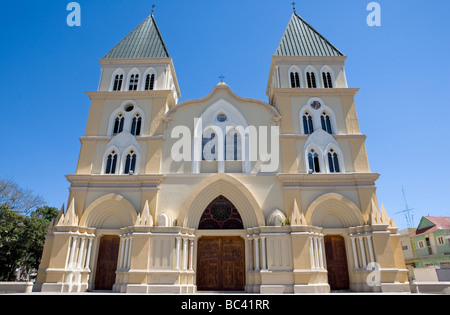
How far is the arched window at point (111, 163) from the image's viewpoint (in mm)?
21953

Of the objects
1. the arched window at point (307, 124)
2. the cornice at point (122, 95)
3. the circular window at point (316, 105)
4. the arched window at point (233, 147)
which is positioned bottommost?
the arched window at point (233, 147)

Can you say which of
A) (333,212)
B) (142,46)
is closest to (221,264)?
(333,212)

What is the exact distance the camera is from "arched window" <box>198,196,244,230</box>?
20.4 metres

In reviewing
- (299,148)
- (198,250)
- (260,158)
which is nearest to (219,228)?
(198,250)

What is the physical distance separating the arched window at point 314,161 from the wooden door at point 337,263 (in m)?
4.83

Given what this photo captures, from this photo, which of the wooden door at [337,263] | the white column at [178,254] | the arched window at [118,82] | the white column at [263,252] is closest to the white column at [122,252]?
the white column at [178,254]

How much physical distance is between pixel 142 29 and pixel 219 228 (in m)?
20.4

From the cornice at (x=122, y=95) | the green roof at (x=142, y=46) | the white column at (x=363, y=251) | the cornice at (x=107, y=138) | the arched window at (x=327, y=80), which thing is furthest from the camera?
the green roof at (x=142, y=46)

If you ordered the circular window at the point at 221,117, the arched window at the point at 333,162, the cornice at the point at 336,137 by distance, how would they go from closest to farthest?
the arched window at the point at 333,162 < the cornice at the point at 336,137 < the circular window at the point at 221,117

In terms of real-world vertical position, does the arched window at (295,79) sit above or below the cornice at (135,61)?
below

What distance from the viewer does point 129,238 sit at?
19.3 meters

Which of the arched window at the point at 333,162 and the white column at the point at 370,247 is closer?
the white column at the point at 370,247

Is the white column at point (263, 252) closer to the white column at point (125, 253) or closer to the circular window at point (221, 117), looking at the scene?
the white column at point (125, 253)
